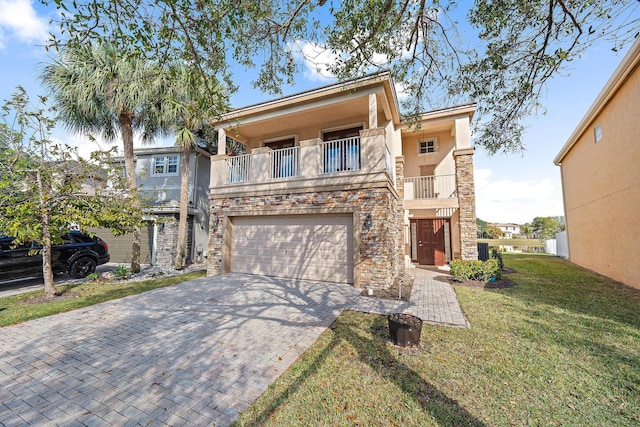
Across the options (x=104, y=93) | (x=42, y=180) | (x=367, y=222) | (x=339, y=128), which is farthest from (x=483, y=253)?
(x=104, y=93)

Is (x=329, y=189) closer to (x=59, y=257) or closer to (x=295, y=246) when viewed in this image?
(x=295, y=246)

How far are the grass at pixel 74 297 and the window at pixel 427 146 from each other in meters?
11.8

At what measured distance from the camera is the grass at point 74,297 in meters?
5.60

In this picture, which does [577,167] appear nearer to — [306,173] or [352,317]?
[306,173]

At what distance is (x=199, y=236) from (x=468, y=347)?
47.0 feet

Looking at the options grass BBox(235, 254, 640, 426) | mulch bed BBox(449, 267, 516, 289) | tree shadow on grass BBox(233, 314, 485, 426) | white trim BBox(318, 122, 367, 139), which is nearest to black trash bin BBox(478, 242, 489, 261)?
mulch bed BBox(449, 267, 516, 289)

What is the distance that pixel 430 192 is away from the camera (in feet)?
38.9

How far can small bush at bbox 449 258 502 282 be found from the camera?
8.59m

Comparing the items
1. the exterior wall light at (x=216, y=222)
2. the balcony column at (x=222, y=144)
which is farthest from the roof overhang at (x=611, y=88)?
the exterior wall light at (x=216, y=222)

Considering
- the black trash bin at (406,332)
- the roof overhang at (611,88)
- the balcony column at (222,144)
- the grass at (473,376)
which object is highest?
the roof overhang at (611,88)

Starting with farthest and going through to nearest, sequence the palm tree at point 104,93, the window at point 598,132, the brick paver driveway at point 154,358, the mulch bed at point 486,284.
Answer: the window at point 598,132 → the palm tree at point 104,93 → the mulch bed at point 486,284 → the brick paver driveway at point 154,358

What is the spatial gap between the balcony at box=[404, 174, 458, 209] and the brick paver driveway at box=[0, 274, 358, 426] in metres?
6.42

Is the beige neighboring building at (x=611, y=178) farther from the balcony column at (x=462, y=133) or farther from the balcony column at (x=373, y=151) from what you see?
the balcony column at (x=373, y=151)

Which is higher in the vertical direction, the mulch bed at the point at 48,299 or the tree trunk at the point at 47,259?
the tree trunk at the point at 47,259
